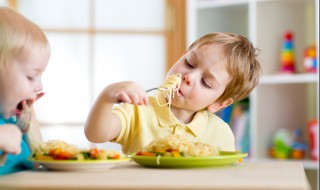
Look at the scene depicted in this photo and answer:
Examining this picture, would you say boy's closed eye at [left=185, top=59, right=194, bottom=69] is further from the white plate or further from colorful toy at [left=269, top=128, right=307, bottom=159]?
colorful toy at [left=269, top=128, right=307, bottom=159]

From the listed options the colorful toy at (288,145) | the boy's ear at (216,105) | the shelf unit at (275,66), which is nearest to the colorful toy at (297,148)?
the colorful toy at (288,145)

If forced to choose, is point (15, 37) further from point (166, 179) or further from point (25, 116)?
point (166, 179)

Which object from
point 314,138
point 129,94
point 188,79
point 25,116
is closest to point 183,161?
point 129,94

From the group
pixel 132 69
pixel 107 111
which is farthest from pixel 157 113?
pixel 132 69

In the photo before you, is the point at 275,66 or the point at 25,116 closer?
the point at 25,116

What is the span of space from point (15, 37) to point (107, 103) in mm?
257

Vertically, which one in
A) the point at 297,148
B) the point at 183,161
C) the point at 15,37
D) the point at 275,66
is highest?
the point at 15,37

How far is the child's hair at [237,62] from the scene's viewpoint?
192 centimetres

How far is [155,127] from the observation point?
1866mm

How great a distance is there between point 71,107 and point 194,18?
1.12m

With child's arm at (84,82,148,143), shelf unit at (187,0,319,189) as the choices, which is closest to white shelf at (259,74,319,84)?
shelf unit at (187,0,319,189)

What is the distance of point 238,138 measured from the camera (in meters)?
3.92

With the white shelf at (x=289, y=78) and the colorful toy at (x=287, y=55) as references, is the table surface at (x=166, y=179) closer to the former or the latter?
the white shelf at (x=289, y=78)

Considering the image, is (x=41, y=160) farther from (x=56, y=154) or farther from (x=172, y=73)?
(x=172, y=73)
